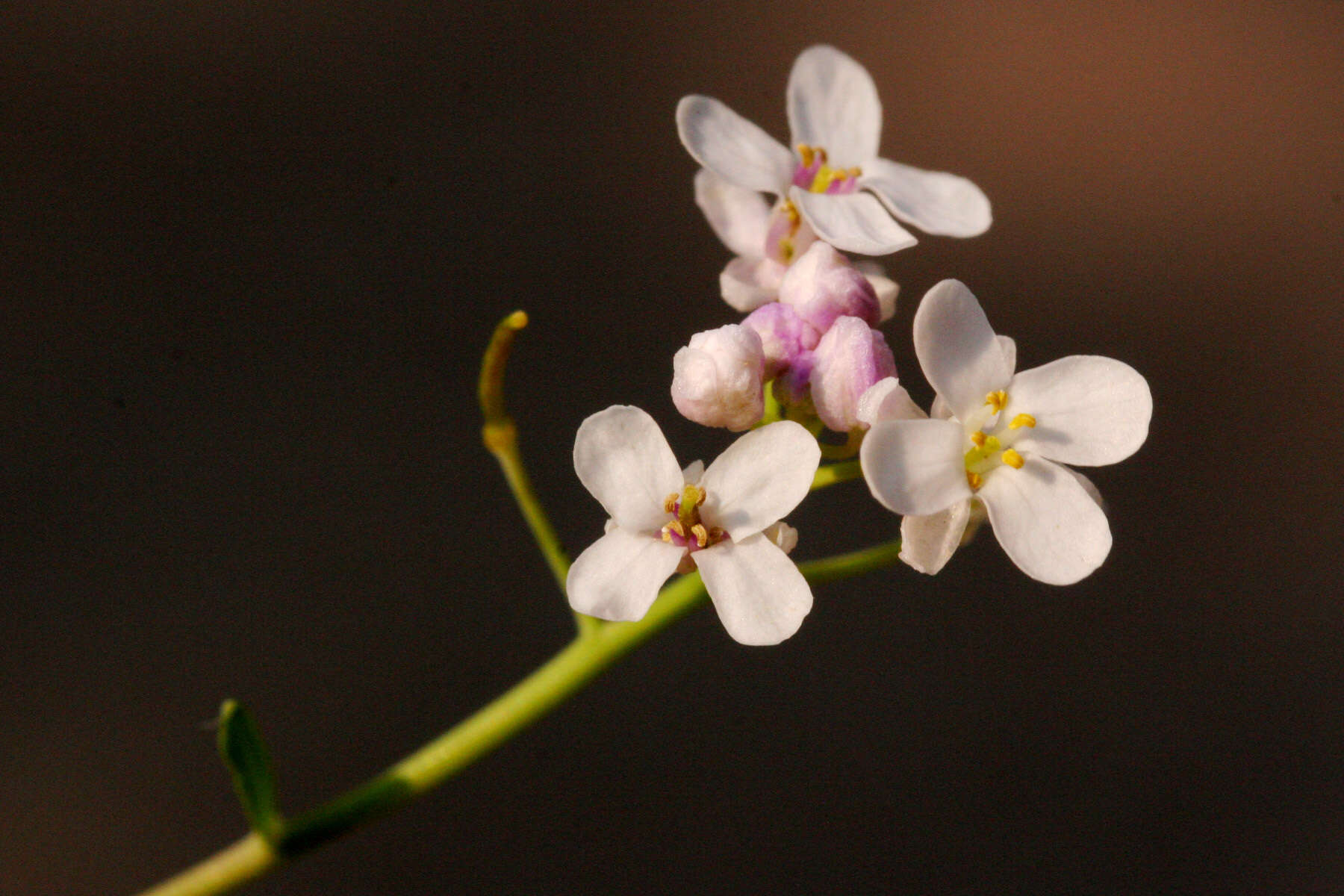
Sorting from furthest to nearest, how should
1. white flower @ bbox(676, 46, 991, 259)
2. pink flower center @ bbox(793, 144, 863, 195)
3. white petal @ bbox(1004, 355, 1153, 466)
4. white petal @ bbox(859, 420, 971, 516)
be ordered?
1. pink flower center @ bbox(793, 144, 863, 195)
2. white flower @ bbox(676, 46, 991, 259)
3. white petal @ bbox(1004, 355, 1153, 466)
4. white petal @ bbox(859, 420, 971, 516)

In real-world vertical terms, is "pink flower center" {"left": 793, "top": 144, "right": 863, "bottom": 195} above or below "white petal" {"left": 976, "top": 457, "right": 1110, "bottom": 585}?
above

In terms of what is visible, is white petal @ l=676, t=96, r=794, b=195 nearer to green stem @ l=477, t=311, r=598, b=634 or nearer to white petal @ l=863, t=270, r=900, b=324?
white petal @ l=863, t=270, r=900, b=324

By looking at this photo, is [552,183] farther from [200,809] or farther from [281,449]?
[200,809]

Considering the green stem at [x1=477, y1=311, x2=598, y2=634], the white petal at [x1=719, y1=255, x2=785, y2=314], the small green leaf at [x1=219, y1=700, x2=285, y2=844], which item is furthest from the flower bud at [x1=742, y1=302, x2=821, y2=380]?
the small green leaf at [x1=219, y1=700, x2=285, y2=844]

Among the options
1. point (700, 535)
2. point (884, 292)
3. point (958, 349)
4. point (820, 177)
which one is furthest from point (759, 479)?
point (820, 177)

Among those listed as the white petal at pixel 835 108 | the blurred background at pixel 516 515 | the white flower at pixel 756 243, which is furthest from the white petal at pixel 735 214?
the blurred background at pixel 516 515

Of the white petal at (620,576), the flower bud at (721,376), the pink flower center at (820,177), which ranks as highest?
the pink flower center at (820,177)

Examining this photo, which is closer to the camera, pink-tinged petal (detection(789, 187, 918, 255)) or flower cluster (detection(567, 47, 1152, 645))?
flower cluster (detection(567, 47, 1152, 645))

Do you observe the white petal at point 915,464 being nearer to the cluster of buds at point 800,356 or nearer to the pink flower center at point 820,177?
the cluster of buds at point 800,356
